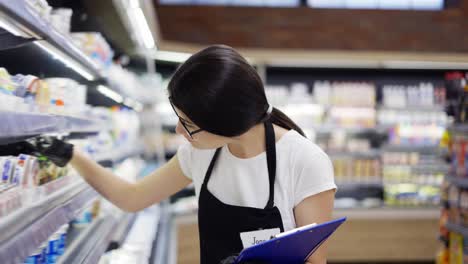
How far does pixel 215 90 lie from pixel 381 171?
5.42m

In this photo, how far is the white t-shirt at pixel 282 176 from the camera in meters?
1.79

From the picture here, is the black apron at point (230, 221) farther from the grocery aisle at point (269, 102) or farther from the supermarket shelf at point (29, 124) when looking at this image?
the supermarket shelf at point (29, 124)

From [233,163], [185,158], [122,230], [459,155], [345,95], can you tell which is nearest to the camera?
[233,163]

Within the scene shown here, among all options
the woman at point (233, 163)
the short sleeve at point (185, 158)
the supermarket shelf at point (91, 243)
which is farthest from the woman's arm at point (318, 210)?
the supermarket shelf at point (91, 243)

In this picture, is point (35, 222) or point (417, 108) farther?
point (417, 108)

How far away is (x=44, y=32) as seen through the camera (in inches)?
59.5

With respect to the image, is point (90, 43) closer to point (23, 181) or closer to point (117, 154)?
point (117, 154)

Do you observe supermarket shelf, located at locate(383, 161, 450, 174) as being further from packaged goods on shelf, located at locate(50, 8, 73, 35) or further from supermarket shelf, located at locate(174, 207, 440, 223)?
packaged goods on shelf, located at locate(50, 8, 73, 35)

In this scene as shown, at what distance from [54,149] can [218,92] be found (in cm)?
60

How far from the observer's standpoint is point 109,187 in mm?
2078

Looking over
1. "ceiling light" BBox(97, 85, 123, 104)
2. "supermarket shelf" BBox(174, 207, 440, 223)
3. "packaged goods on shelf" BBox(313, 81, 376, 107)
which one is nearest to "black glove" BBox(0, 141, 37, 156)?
"ceiling light" BBox(97, 85, 123, 104)

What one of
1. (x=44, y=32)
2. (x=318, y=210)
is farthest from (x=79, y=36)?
(x=318, y=210)

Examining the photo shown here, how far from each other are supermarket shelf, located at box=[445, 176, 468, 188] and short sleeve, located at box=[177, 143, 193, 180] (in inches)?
94.4

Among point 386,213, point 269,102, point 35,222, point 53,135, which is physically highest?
point 269,102
